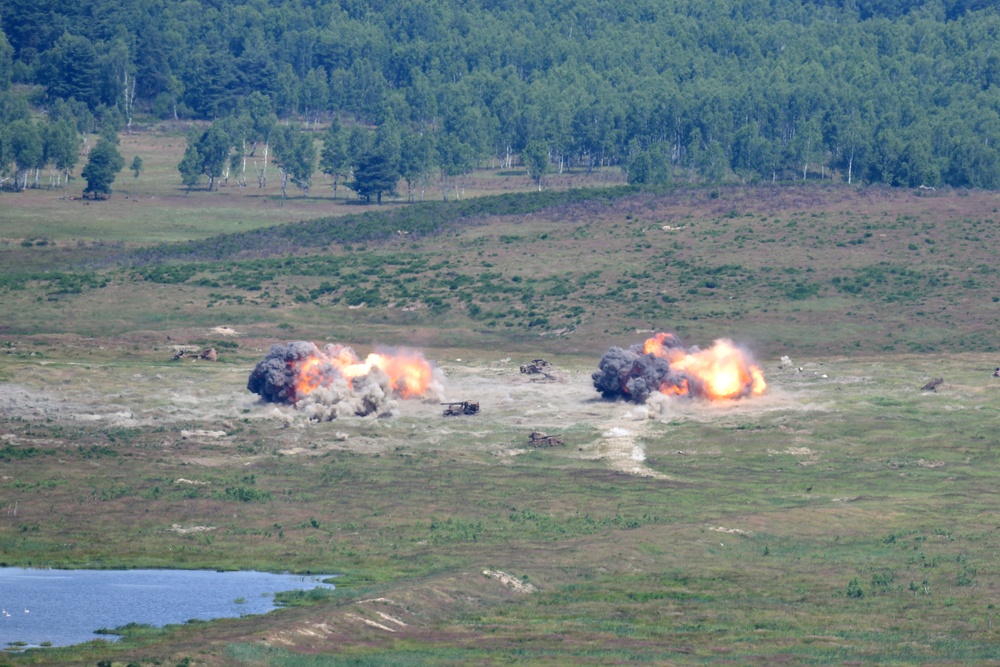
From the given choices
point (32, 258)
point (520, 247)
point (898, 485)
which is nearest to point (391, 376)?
point (898, 485)

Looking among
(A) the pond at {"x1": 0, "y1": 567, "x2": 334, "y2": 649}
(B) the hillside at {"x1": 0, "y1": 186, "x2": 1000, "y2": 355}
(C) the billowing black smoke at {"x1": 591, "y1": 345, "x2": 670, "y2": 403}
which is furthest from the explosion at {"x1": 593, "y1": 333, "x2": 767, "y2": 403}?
(A) the pond at {"x1": 0, "y1": 567, "x2": 334, "y2": 649}

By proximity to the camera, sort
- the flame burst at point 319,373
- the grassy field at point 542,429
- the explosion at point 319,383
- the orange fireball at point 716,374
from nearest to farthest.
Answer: the grassy field at point 542,429
the explosion at point 319,383
the flame burst at point 319,373
the orange fireball at point 716,374

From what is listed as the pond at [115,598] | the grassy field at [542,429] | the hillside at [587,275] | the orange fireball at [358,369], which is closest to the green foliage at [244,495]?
the grassy field at [542,429]

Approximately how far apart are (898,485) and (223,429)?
121ft

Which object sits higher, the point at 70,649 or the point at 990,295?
the point at 990,295

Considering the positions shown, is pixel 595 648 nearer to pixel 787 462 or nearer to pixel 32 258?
pixel 787 462

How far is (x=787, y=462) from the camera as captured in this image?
289 feet

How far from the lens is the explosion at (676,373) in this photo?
100 metres

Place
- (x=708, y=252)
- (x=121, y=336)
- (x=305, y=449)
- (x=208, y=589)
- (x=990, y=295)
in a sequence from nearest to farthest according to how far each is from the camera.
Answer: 1. (x=208, y=589)
2. (x=305, y=449)
3. (x=121, y=336)
4. (x=990, y=295)
5. (x=708, y=252)

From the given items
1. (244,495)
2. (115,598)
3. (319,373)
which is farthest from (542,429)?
(115,598)

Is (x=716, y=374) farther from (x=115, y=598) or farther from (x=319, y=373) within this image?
(x=115, y=598)

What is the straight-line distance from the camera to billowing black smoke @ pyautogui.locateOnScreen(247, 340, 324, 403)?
96938mm

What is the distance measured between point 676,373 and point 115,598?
4878 centimetres

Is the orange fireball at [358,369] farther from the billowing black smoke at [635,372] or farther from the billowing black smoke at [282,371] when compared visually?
the billowing black smoke at [635,372]
